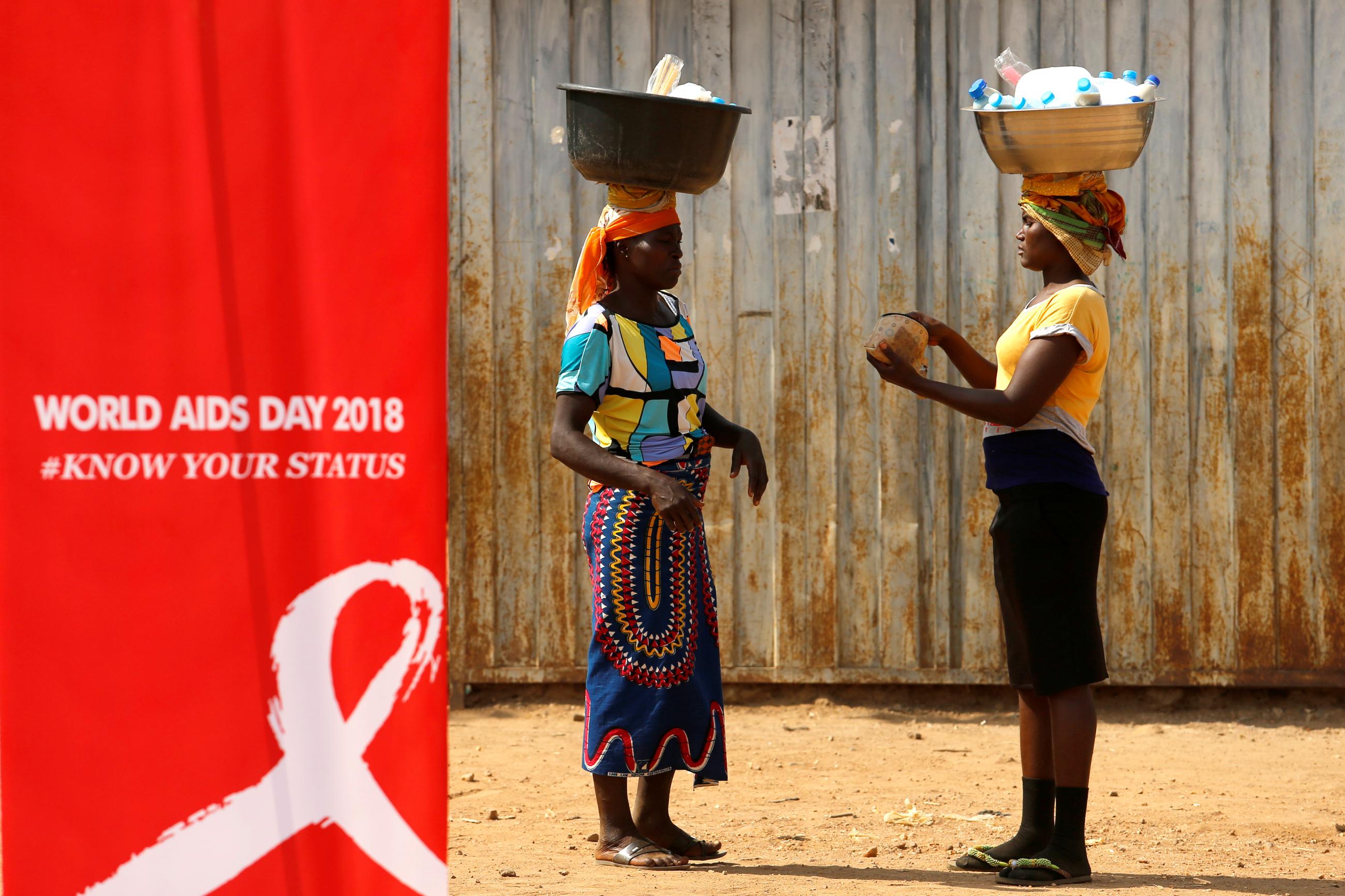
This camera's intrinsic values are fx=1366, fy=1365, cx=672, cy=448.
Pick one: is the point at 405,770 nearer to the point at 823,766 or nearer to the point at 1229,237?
A: the point at 823,766

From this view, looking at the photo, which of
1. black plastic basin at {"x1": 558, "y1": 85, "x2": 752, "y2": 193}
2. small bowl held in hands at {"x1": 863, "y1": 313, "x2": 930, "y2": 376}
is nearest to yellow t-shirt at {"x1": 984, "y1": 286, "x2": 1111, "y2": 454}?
small bowl held in hands at {"x1": 863, "y1": 313, "x2": 930, "y2": 376}

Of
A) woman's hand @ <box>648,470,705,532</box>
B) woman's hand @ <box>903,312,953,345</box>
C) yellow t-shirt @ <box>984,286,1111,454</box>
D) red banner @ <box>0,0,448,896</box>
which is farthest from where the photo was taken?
woman's hand @ <box>903,312,953,345</box>

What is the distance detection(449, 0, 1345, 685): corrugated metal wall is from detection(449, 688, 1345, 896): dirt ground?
0.19 m

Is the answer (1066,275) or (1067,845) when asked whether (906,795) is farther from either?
(1066,275)

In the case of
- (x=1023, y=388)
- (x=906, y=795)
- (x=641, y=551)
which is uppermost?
(x=1023, y=388)

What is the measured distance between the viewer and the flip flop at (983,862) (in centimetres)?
368

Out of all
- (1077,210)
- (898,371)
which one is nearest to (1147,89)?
(1077,210)

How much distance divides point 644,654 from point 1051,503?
1.17 metres

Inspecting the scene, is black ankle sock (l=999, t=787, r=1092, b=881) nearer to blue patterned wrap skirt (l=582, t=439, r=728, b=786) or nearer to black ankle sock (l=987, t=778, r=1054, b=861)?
black ankle sock (l=987, t=778, r=1054, b=861)

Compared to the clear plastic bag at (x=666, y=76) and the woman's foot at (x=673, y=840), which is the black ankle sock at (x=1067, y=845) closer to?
the woman's foot at (x=673, y=840)

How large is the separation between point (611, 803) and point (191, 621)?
2.03m

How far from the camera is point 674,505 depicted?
3.45m

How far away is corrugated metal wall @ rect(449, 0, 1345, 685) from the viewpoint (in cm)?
590

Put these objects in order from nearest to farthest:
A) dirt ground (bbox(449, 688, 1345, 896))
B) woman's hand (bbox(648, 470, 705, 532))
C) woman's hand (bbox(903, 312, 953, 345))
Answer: woman's hand (bbox(648, 470, 705, 532)), dirt ground (bbox(449, 688, 1345, 896)), woman's hand (bbox(903, 312, 953, 345))
